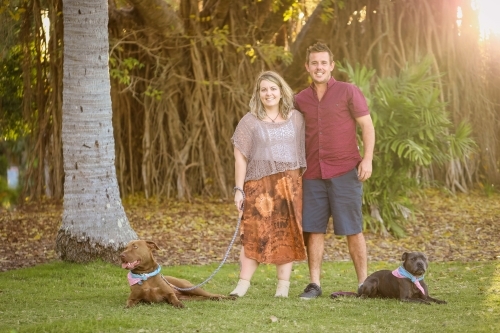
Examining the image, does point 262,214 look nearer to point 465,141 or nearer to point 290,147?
point 290,147

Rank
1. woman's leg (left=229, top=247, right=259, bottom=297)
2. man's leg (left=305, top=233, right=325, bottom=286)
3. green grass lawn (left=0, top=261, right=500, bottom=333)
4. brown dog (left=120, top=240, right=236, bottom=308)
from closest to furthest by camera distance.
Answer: green grass lawn (left=0, top=261, right=500, bottom=333) < brown dog (left=120, top=240, right=236, bottom=308) < woman's leg (left=229, top=247, right=259, bottom=297) < man's leg (left=305, top=233, right=325, bottom=286)

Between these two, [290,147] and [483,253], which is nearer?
[290,147]

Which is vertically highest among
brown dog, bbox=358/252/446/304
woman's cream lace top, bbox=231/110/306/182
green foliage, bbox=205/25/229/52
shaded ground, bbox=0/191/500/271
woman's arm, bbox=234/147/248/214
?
green foliage, bbox=205/25/229/52

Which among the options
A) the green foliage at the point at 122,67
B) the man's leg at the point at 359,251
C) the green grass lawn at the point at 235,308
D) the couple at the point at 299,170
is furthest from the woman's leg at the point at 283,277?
the green foliage at the point at 122,67

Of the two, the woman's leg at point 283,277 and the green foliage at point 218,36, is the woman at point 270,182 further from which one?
the green foliage at point 218,36

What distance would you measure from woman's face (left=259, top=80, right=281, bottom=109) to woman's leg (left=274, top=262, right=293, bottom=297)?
1173mm

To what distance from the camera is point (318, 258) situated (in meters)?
5.99

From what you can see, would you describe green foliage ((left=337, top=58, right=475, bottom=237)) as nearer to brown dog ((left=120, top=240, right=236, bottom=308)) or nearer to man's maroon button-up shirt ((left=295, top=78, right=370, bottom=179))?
man's maroon button-up shirt ((left=295, top=78, right=370, bottom=179))

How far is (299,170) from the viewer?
5.93 m

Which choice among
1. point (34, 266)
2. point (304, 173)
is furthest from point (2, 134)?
point (304, 173)

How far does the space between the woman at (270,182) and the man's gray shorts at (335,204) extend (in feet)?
0.32

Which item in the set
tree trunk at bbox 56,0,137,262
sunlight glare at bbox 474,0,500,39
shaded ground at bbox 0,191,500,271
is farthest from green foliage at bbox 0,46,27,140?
sunlight glare at bbox 474,0,500,39

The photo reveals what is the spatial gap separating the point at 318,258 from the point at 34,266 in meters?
3.33

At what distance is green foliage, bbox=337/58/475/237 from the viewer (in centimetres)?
936
